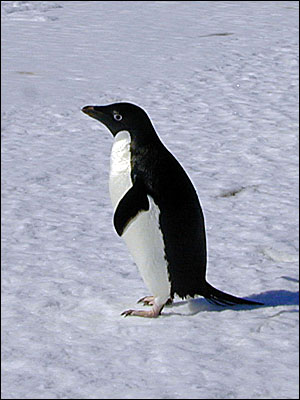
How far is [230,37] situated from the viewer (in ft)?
28.1

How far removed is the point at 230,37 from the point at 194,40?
36 centimetres

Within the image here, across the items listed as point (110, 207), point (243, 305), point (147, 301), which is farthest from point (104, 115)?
point (110, 207)

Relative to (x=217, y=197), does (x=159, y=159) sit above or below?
above

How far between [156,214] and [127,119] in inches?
14.4

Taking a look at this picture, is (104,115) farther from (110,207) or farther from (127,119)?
(110,207)

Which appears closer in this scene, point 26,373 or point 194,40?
point 26,373

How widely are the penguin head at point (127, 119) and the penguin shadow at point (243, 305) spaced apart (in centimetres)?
63

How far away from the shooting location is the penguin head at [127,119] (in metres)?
3.24

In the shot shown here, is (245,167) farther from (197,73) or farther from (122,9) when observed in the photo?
(122,9)

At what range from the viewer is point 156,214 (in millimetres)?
3135

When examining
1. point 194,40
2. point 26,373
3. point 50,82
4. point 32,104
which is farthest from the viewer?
point 194,40

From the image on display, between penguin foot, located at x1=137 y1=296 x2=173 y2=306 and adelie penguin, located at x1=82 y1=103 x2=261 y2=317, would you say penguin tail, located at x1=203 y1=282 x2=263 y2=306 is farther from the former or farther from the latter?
penguin foot, located at x1=137 y1=296 x2=173 y2=306

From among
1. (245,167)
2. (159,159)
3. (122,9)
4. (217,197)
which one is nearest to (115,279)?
(159,159)

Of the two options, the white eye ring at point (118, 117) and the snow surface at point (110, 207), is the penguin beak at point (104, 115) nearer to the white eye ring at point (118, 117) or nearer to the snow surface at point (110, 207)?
the white eye ring at point (118, 117)
